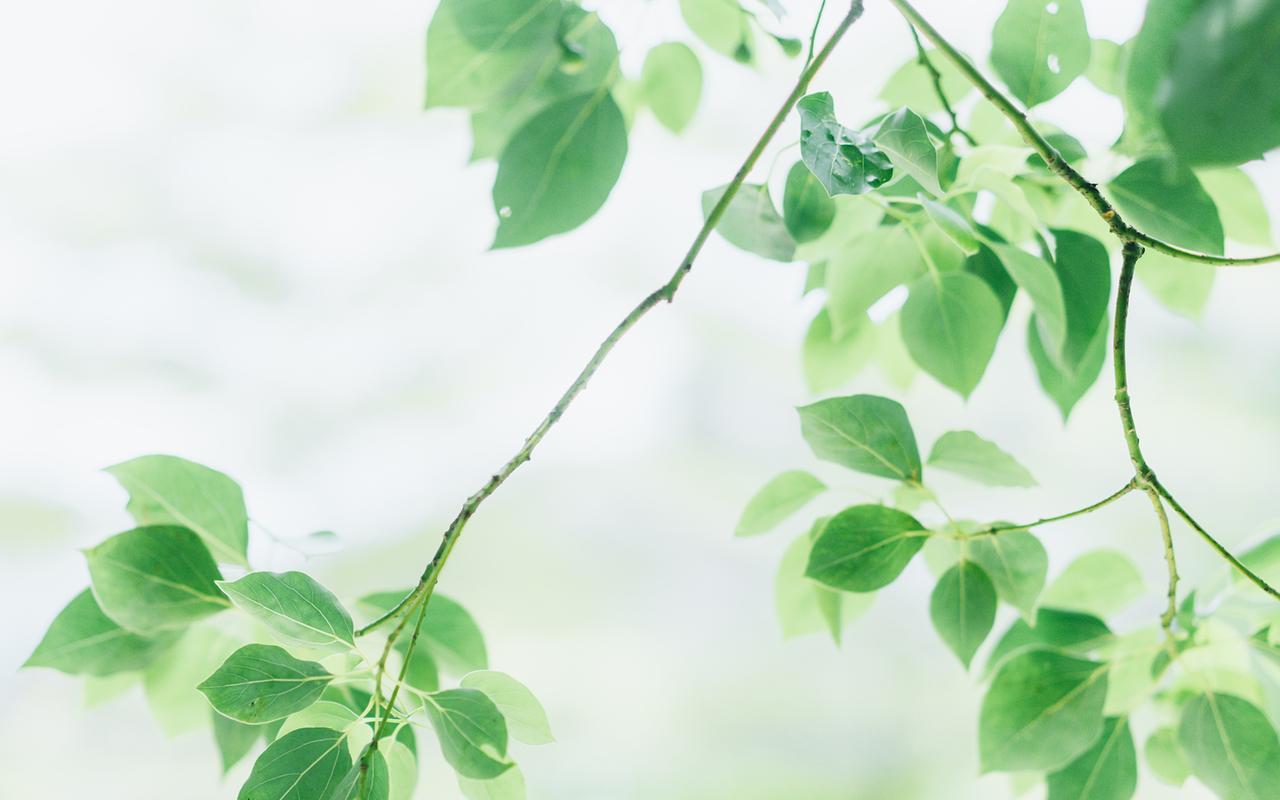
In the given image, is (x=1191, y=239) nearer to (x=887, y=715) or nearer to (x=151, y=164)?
(x=887, y=715)

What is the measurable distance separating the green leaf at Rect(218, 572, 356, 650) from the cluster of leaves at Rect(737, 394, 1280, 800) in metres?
0.14

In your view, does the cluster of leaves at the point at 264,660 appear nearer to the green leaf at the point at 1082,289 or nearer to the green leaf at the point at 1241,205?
the green leaf at the point at 1082,289

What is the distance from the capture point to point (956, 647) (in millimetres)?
316

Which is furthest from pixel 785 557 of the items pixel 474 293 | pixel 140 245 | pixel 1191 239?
pixel 140 245

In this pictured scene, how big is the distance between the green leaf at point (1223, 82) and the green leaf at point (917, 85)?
0.23 m

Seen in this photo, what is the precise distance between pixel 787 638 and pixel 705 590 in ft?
5.81

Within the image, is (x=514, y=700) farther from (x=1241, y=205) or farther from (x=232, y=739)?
(x=1241, y=205)

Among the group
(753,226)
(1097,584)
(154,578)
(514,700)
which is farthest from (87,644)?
(1097,584)

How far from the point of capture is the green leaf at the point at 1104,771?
337 millimetres

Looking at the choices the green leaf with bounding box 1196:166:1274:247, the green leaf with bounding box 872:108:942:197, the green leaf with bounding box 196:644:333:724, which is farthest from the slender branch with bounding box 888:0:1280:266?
the green leaf with bounding box 196:644:333:724

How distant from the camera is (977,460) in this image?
12.4 inches

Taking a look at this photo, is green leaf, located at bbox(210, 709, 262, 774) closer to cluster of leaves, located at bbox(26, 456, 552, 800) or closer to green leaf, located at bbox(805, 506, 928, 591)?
cluster of leaves, located at bbox(26, 456, 552, 800)

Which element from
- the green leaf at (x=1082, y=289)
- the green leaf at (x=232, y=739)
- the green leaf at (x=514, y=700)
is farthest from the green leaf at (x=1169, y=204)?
the green leaf at (x=232, y=739)

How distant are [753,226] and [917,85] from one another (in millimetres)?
113
